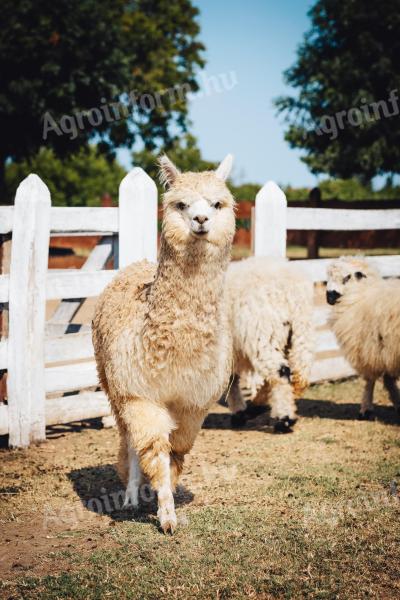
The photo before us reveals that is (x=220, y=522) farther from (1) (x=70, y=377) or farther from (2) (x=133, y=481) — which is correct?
(1) (x=70, y=377)

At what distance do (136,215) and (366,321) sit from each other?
2.50 metres

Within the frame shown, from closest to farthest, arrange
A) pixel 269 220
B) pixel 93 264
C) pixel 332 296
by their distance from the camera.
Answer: pixel 93 264
pixel 332 296
pixel 269 220

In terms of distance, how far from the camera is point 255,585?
3.36 m

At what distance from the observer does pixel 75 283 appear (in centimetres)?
651

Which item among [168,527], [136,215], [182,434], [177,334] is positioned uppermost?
[136,215]

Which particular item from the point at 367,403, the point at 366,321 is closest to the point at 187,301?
the point at 366,321

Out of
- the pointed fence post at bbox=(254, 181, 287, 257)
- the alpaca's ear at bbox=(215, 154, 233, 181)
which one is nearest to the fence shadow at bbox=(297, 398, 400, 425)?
the pointed fence post at bbox=(254, 181, 287, 257)

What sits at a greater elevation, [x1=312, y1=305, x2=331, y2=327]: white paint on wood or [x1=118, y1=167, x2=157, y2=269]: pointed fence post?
[x1=118, y1=167, x2=157, y2=269]: pointed fence post

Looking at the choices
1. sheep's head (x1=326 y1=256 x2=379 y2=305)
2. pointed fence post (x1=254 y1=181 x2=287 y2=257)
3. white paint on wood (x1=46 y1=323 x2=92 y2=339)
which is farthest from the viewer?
pointed fence post (x1=254 y1=181 x2=287 y2=257)

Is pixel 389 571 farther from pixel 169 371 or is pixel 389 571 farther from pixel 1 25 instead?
pixel 1 25

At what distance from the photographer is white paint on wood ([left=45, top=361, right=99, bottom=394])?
20.9ft

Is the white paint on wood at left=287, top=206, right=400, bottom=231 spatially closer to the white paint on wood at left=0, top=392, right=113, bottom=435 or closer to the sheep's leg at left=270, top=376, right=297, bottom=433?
the sheep's leg at left=270, top=376, right=297, bottom=433

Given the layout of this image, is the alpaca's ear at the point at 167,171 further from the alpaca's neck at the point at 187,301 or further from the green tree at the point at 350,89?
the green tree at the point at 350,89

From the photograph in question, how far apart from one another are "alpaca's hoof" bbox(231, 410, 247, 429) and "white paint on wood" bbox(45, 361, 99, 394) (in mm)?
1421
